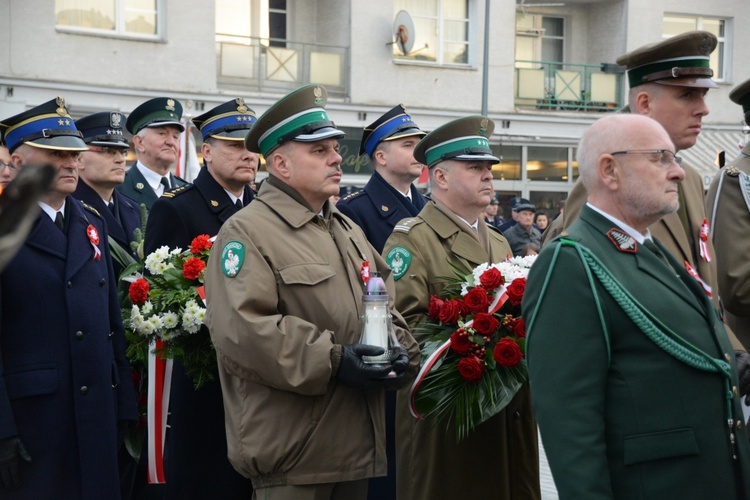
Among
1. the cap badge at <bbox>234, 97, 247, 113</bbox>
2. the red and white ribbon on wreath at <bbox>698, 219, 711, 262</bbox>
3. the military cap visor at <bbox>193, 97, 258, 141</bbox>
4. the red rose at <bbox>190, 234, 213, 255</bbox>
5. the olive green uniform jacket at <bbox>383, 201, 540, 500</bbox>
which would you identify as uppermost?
the cap badge at <bbox>234, 97, 247, 113</bbox>

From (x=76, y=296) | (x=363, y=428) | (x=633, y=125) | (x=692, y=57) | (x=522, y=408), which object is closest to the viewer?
(x=633, y=125)

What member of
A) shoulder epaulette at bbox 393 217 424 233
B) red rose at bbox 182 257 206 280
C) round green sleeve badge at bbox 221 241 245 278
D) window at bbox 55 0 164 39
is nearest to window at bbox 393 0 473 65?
window at bbox 55 0 164 39

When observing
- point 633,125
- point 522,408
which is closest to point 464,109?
point 522,408

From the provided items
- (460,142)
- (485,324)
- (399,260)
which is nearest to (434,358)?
(485,324)

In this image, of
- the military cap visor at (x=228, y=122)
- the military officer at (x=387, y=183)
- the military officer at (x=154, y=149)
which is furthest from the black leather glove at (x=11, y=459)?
the military officer at (x=154, y=149)

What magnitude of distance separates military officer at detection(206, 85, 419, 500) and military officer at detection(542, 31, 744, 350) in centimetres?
110

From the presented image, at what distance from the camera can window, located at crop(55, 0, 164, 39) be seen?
2008 centimetres

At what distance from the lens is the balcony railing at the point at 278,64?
72.9 ft

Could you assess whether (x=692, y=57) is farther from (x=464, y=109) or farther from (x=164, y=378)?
(x=464, y=109)

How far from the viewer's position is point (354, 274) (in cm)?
447

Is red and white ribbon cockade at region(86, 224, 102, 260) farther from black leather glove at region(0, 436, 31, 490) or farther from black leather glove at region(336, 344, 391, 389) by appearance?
black leather glove at region(336, 344, 391, 389)

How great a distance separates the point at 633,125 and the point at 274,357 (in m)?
1.57

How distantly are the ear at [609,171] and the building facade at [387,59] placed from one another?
17.5 meters

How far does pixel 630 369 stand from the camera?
323 centimetres
